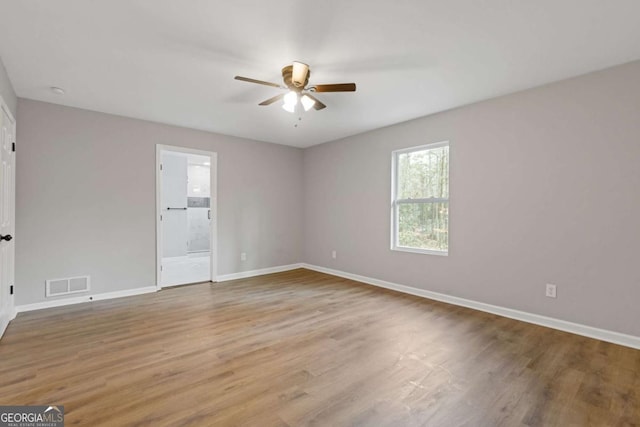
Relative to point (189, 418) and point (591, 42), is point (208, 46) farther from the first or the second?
point (591, 42)

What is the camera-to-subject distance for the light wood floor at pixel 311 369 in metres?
1.72

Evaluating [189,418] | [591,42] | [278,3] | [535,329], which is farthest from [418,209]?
[189,418]

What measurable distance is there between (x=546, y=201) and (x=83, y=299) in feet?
18.5

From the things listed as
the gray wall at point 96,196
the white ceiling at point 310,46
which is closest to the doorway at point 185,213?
the gray wall at point 96,196

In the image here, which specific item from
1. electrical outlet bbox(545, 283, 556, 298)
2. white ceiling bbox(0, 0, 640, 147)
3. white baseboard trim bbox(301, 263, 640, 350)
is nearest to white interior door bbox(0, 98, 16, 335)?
white ceiling bbox(0, 0, 640, 147)

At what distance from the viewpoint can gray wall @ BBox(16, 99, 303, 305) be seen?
3473 mm

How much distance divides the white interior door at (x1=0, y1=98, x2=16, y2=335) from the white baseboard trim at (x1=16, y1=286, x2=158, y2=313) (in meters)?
0.23

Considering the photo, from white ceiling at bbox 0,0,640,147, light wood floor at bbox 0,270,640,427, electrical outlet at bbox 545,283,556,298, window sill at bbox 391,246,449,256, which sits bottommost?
light wood floor at bbox 0,270,640,427

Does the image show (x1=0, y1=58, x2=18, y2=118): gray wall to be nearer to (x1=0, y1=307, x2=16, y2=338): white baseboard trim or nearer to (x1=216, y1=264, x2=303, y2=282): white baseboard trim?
(x1=0, y1=307, x2=16, y2=338): white baseboard trim

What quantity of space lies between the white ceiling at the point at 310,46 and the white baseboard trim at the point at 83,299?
2.47m

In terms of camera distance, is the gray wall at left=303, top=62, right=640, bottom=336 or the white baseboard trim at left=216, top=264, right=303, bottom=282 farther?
the white baseboard trim at left=216, top=264, right=303, bottom=282

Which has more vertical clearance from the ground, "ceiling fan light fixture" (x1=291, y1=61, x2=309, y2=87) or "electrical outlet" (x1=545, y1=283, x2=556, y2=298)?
"ceiling fan light fixture" (x1=291, y1=61, x2=309, y2=87)

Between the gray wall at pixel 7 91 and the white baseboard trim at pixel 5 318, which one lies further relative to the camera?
the white baseboard trim at pixel 5 318

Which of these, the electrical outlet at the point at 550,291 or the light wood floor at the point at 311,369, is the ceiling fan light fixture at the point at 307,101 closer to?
the light wood floor at the point at 311,369
